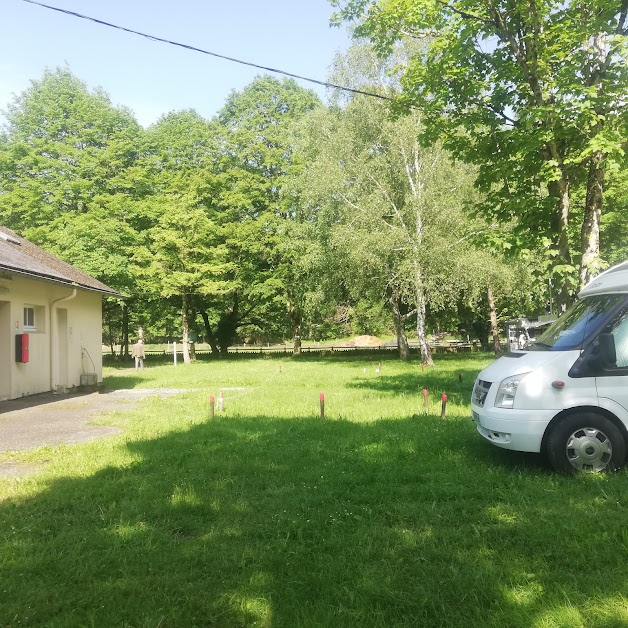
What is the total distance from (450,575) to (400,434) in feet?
15.3

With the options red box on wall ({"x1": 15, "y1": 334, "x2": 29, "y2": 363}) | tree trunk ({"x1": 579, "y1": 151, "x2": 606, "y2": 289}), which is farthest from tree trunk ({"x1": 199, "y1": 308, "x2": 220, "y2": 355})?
tree trunk ({"x1": 579, "y1": 151, "x2": 606, "y2": 289})

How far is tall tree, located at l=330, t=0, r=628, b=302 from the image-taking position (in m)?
9.45

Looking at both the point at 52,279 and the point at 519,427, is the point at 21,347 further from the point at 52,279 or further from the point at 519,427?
the point at 519,427

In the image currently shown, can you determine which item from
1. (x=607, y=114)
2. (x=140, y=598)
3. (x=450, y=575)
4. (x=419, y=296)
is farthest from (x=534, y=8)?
(x=419, y=296)

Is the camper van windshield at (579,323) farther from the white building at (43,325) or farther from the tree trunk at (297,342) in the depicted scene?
the tree trunk at (297,342)

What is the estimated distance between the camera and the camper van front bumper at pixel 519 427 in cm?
587

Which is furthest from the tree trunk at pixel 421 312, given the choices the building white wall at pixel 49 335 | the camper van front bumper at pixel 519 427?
the camper van front bumper at pixel 519 427

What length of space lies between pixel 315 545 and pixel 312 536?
21 cm

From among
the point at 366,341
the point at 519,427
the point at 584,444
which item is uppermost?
the point at 366,341

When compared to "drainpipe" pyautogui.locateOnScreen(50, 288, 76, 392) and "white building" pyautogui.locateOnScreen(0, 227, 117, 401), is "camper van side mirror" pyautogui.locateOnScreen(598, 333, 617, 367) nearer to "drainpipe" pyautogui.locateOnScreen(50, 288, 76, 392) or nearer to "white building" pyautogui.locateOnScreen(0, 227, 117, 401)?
"white building" pyautogui.locateOnScreen(0, 227, 117, 401)

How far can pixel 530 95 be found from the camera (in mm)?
10523

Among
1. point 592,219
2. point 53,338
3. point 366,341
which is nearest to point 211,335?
point 53,338

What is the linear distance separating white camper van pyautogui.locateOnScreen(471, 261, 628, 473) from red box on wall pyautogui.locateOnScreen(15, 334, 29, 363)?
37.9ft

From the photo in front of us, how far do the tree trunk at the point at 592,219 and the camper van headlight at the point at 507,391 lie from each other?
476 centimetres
